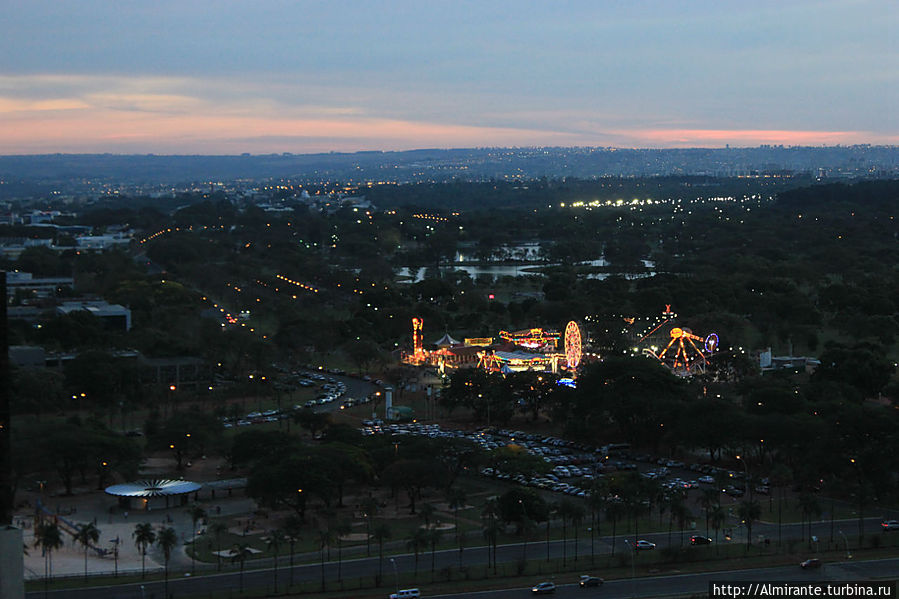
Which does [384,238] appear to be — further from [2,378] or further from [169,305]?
[2,378]

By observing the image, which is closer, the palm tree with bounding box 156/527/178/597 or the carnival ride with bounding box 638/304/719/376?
the palm tree with bounding box 156/527/178/597

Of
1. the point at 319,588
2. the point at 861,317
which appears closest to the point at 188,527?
the point at 319,588

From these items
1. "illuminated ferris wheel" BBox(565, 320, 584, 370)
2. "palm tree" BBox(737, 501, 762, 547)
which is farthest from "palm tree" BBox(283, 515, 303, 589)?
"illuminated ferris wheel" BBox(565, 320, 584, 370)

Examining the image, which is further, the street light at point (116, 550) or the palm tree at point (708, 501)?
the palm tree at point (708, 501)

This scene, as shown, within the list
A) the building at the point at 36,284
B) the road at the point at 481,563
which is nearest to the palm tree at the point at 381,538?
the road at the point at 481,563

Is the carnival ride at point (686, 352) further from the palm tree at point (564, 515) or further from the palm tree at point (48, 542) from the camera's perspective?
the palm tree at point (48, 542)

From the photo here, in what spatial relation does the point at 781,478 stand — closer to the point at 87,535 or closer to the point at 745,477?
the point at 745,477

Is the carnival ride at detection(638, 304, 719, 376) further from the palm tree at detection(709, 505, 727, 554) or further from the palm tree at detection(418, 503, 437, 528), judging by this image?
the palm tree at detection(418, 503, 437, 528)
